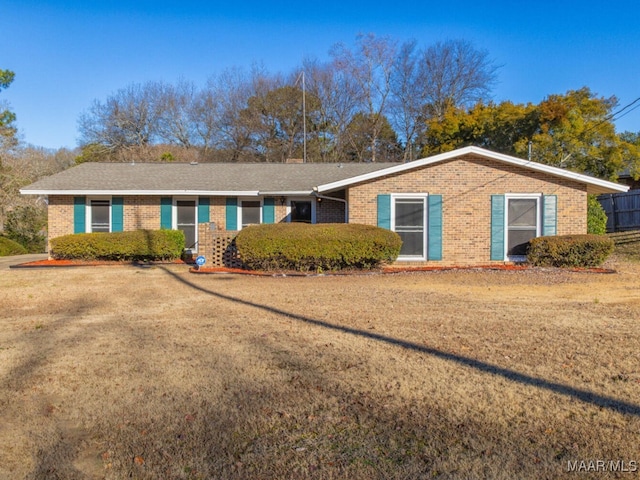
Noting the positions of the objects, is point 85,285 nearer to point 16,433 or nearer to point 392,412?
point 16,433

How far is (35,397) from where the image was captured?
4.22 meters

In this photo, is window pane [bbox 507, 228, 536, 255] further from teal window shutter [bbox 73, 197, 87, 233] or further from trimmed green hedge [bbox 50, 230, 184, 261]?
teal window shutter [bbox 73, 197, 87, 233]

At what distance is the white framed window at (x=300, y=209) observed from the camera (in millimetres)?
17531

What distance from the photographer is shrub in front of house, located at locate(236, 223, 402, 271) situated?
1320 centimetres

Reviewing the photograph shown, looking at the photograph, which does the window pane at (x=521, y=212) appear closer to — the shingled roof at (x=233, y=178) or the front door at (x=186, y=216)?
the shingled roof at (x=233, y=178)

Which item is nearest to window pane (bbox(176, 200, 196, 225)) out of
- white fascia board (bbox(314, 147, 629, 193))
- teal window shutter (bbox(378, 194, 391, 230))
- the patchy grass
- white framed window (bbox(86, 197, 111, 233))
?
white framed window (bbox(86, 197, 111, 233))

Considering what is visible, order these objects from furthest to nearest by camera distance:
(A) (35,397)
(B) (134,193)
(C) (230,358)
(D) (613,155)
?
(D) (613,155)
(B) (134,193)
(C) (230,358)
(A) (35,397)

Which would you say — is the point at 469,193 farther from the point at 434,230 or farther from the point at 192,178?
the point at 192,178

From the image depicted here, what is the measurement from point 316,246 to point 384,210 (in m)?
2.75

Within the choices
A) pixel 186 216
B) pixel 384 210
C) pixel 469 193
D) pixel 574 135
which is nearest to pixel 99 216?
pixel 186 216

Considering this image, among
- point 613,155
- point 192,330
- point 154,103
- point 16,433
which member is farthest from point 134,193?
point 154,103

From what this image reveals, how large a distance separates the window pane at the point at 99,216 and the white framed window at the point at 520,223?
1256 centimetres

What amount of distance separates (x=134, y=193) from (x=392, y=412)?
14.6 m

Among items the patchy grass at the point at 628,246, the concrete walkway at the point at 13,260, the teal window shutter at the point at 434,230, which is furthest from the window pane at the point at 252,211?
the patchy grass at the point at 628,246
